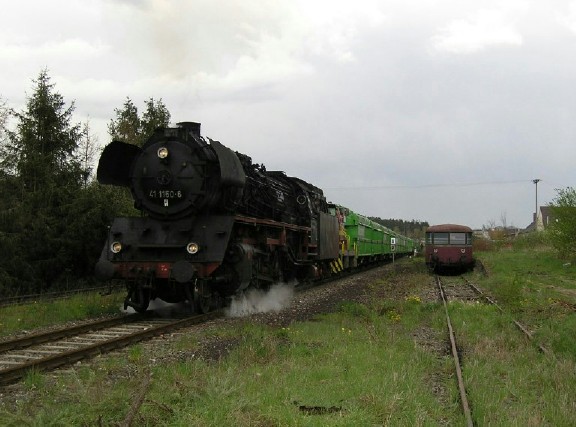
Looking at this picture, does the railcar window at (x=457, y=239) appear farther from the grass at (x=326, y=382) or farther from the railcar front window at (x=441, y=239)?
the grass at (x=326, y=382)

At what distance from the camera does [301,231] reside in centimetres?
1628

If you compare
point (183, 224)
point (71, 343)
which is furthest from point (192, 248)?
point (71, 343)

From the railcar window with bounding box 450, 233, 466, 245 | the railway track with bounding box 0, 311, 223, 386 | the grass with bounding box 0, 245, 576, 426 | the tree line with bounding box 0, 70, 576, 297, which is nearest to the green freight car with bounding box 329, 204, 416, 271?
the railcar window with bounding box 450, 233, 466, 245

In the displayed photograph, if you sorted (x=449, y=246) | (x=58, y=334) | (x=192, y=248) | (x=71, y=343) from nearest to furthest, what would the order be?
1. (x=71, y=343)
2. (x=58, y=334)
3. (x=192, y=248)
4. (x=449, y=246)

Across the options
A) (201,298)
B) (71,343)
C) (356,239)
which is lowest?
(71,343)

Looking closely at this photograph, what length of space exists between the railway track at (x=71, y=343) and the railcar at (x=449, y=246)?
17.6 metres

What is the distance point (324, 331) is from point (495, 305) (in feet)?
18.9

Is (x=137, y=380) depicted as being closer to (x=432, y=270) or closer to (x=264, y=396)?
(x=264, y=396)

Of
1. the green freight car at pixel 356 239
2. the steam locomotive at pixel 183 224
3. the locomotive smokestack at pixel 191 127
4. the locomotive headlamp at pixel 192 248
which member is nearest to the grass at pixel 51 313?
the steam locomotive at pixel 183 224

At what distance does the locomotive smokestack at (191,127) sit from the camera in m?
11.6

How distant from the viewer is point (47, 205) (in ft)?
58.5

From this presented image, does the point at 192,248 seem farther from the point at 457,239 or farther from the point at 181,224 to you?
the point at 457,239

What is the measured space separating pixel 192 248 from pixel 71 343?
303 centimetres

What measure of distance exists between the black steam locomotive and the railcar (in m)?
15.9
